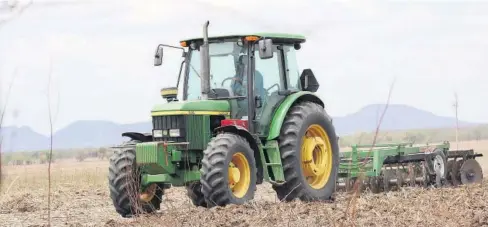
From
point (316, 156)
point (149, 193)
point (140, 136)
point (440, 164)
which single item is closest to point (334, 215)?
point (149, 193)

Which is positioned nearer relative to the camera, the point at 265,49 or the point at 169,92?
the point at 265,49

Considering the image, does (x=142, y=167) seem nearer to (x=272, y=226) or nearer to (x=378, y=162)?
(x=272, y=226)

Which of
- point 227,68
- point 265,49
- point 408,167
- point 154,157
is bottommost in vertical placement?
point 408,167

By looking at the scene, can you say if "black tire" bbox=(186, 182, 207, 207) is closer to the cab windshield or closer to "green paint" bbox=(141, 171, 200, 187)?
"green paint" bbox=(141, 171, 200, 187)

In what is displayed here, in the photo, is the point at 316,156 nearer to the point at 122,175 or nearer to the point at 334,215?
the point at 122,175

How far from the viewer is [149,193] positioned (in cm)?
1111

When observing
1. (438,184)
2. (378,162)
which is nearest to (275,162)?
(378,162)

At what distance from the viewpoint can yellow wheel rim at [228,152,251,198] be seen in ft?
34.1

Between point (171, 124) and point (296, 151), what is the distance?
5.49ft

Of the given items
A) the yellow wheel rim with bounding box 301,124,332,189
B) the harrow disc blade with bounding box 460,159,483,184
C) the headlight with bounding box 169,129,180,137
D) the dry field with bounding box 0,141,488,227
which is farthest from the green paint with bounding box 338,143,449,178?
the headlight with bounding box 169,129,180,137

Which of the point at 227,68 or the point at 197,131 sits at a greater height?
the point at 227,68

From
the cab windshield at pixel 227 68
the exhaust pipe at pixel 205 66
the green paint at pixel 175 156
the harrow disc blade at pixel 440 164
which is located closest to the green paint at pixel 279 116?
the cab windshield at pixel 227 68

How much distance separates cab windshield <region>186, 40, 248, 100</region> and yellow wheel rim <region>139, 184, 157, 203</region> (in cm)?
141

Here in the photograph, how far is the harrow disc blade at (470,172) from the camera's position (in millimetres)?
16736
